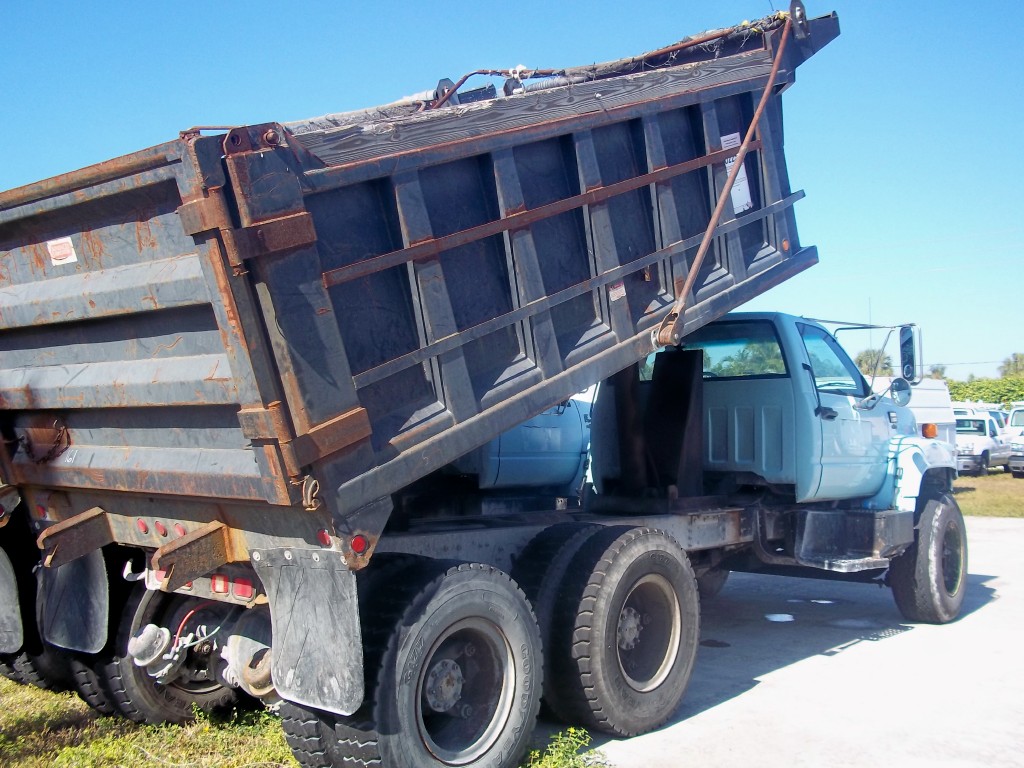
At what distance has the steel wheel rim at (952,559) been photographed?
7719 mm

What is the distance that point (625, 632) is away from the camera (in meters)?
4.87

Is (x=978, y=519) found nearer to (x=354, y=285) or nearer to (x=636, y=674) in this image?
(x=636, y=674)

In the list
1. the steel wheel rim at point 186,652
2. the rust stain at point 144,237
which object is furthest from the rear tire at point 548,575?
the rust stain at point 144,237

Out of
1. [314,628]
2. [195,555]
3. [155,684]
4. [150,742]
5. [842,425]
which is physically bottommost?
[150,742]

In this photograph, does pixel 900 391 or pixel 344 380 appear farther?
pixel 900 391

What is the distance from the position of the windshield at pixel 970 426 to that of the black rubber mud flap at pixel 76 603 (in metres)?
23.9

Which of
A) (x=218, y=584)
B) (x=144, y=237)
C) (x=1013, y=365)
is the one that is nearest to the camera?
(x=144, y=237)

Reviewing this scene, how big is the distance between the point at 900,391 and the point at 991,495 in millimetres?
14053

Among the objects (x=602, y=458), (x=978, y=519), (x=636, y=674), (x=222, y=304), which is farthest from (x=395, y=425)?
(x=978, y=519)

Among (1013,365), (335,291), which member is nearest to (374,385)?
(335,291)

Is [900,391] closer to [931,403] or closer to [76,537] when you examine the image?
[76,537]

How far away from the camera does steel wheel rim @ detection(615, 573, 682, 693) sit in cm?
488

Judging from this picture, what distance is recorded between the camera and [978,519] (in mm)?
15047

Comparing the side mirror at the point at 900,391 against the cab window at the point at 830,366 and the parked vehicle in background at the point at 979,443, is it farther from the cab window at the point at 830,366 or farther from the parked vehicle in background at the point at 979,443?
the parked vehicle in background at the point at 979,443
